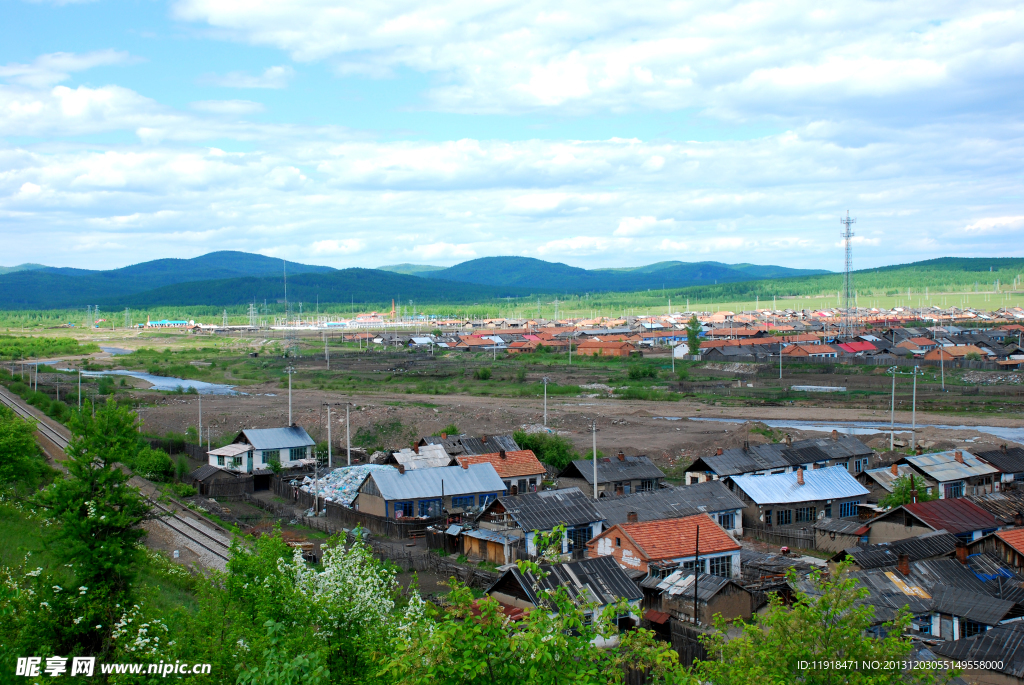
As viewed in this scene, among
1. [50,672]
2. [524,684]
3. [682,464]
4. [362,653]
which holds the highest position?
[524,684]

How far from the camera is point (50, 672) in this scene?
12891mm

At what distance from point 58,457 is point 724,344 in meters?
92.7

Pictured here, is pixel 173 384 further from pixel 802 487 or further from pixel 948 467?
pixel 948 467

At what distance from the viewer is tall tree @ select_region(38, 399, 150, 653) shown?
16.8 m

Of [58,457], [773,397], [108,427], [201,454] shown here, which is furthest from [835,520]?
[773,397]

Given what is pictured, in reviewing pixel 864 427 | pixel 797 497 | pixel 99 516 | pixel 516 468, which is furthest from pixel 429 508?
pixel 864 427

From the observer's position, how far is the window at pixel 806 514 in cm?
3453

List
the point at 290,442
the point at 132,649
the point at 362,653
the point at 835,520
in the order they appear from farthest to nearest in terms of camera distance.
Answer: the point at 290,442, the point at 835,520, the point at 132,649, the point at 362,653

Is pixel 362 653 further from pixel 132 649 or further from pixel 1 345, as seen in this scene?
pixel 1 345

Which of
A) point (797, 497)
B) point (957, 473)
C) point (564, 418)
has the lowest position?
point (564, 418)

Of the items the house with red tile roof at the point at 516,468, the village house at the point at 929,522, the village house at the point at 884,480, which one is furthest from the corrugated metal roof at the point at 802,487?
the house with red tile roof at the point at 516,468

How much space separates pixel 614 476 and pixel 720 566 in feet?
39.8

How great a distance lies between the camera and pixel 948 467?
122 ft

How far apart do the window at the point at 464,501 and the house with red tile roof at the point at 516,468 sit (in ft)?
8.47
